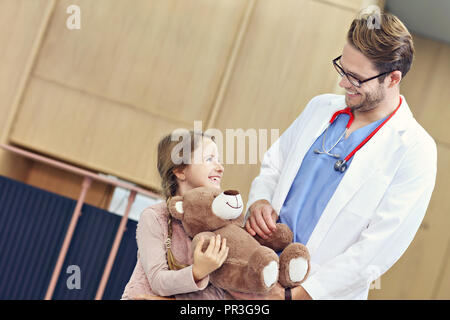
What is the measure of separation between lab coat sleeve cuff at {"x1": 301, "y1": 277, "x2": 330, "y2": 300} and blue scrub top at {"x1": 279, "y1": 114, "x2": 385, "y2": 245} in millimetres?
115

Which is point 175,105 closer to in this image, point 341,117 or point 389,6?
point 389,6

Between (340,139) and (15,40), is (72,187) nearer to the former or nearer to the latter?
(15,40)

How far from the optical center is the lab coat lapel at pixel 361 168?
1207mm

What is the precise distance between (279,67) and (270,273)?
7.80 ft

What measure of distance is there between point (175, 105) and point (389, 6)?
142cm

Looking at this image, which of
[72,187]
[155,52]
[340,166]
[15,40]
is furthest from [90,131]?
[340,166]

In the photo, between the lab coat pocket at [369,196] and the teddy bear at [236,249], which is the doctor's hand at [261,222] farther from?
the lab coat pocket at [369,196]

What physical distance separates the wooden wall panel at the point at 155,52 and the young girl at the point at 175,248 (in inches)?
80.0

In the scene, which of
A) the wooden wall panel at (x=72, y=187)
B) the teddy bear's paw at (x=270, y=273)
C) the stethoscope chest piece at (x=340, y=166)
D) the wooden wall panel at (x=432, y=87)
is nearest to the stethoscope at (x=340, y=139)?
the stethoscope chest piece at (x=340, y=166)

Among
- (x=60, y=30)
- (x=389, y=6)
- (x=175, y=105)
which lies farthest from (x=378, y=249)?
(x=60, y=30)

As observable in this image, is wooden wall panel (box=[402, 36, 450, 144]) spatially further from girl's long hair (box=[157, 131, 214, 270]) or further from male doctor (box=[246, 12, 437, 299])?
girl's long hair (box=[157, 131, 214, 270])

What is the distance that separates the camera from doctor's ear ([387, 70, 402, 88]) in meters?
1.19

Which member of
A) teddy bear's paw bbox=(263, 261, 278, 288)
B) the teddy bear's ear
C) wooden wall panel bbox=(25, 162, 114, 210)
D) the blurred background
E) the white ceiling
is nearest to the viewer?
teddy bear's paw bbox=(263, 261, 278, 288)

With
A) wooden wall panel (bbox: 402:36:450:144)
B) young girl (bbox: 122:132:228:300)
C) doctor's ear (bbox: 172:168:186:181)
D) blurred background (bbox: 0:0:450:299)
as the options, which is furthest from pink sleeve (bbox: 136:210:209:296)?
wooden wall panel (bbox: 402:36:450:144)
